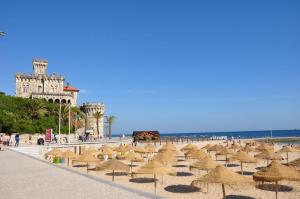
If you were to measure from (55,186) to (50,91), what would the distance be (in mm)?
66747

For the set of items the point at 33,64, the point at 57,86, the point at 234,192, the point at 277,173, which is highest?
the point at 33,64

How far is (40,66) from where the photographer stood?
82312 mm

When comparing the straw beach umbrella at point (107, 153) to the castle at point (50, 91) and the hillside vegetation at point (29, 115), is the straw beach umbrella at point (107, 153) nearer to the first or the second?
the hillside vegetation at point (29, 115)

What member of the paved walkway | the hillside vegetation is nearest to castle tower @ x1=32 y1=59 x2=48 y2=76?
the hillside vegetation

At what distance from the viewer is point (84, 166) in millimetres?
27219

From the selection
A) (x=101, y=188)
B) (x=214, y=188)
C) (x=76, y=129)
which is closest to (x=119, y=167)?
(x=214, y=188)

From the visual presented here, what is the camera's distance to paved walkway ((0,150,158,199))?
462 inches

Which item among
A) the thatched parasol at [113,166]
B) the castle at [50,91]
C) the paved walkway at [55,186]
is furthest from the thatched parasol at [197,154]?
the castle at [50,91]

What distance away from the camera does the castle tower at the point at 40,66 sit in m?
81.4

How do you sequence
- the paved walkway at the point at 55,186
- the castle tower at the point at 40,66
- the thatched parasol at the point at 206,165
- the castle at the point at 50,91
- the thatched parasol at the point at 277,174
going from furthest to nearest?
the castle tower at the point at 40,66
the castle at the point at 50,91
the thatched parasol at the point at 206,165
the thatched parasol at the point at 277,174
the paved walkway at the point at 55,186

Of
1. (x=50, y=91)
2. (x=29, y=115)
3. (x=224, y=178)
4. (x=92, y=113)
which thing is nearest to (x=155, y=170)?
(x=224, y=178)

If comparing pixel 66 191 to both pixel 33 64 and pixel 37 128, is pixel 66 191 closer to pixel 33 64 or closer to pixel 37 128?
pixel 37 128

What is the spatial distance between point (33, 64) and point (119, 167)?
67.4 meters

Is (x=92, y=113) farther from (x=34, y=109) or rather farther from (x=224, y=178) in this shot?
(x=224, y=178)
